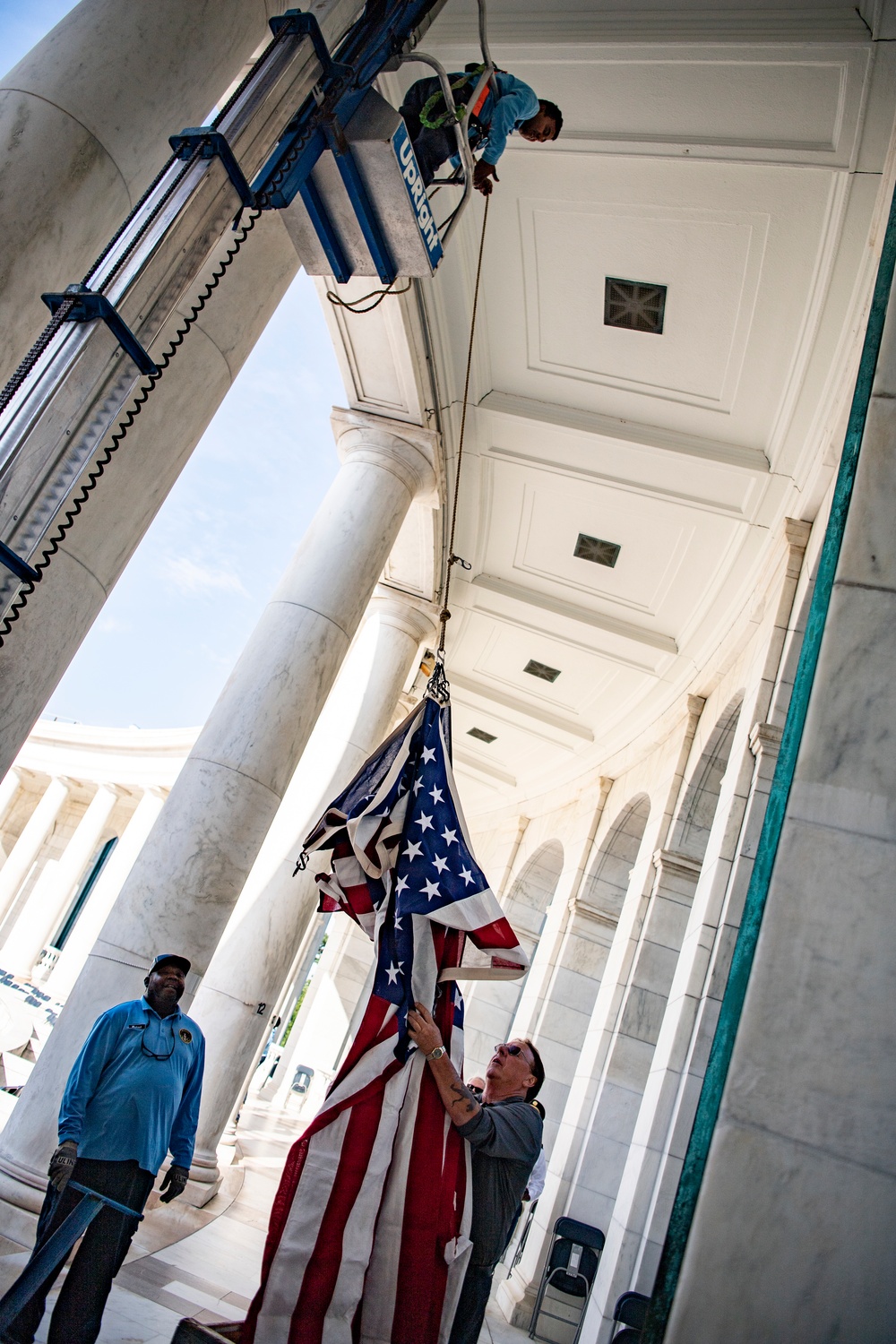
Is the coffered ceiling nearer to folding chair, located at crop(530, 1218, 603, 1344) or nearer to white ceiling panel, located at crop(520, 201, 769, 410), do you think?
white ceiling panel, located at crop(520, 201, 769, 410)

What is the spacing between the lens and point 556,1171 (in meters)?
9.89

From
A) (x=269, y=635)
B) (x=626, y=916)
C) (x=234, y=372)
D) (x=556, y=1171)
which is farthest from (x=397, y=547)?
(x=556, y=1171)

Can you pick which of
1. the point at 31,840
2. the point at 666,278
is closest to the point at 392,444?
the point at 666,278

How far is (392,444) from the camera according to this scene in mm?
7918

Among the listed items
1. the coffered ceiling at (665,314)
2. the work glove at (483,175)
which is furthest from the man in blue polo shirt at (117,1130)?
the coffered ceiling at (665,314)

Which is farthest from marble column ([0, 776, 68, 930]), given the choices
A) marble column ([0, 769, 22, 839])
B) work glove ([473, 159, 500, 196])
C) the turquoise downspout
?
the turquoise downspout

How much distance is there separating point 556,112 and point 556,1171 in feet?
32.4

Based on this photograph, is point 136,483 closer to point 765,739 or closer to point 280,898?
point 765,739

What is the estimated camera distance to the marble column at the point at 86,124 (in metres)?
2.65

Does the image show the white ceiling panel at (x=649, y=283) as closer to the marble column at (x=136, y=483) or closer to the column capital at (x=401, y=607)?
the marble column at (x=136, y=483)

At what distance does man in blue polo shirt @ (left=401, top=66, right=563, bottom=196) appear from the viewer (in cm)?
371

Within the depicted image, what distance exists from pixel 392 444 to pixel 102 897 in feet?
90.6

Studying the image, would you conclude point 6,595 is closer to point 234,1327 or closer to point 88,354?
point 88,354

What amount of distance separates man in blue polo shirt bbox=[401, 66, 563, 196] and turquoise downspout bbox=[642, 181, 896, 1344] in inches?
89.1
